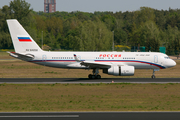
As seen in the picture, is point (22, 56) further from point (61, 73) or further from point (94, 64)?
point (61, 73)

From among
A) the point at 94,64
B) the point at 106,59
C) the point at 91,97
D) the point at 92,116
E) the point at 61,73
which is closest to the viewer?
the point at 92,116

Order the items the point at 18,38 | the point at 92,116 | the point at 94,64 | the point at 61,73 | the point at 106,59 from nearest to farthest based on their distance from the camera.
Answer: the point at 92,116, the point at 94,64, the point at 106,59, the point at 18,38, the point at 61,73

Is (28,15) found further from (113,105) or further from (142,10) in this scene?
(113,105)

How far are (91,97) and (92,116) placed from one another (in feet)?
23.2

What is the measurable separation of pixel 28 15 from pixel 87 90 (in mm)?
105635

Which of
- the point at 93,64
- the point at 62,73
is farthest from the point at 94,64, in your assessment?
the point at 62,73

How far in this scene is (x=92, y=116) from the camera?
16422mm

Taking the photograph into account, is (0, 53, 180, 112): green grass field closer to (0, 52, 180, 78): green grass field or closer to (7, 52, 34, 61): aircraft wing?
(7, 52, 34, 61): aircraft wing

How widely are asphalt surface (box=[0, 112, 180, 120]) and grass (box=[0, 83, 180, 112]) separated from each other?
1.33 meters

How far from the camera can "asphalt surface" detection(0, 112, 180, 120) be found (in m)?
15.9

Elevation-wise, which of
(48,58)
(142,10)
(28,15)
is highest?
(142,10)

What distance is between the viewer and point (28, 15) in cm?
12538

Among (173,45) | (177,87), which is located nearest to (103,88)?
(177,87)

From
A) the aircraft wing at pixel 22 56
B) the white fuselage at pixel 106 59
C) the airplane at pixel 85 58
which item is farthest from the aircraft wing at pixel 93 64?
the aircraft wing at pixel 22 56
